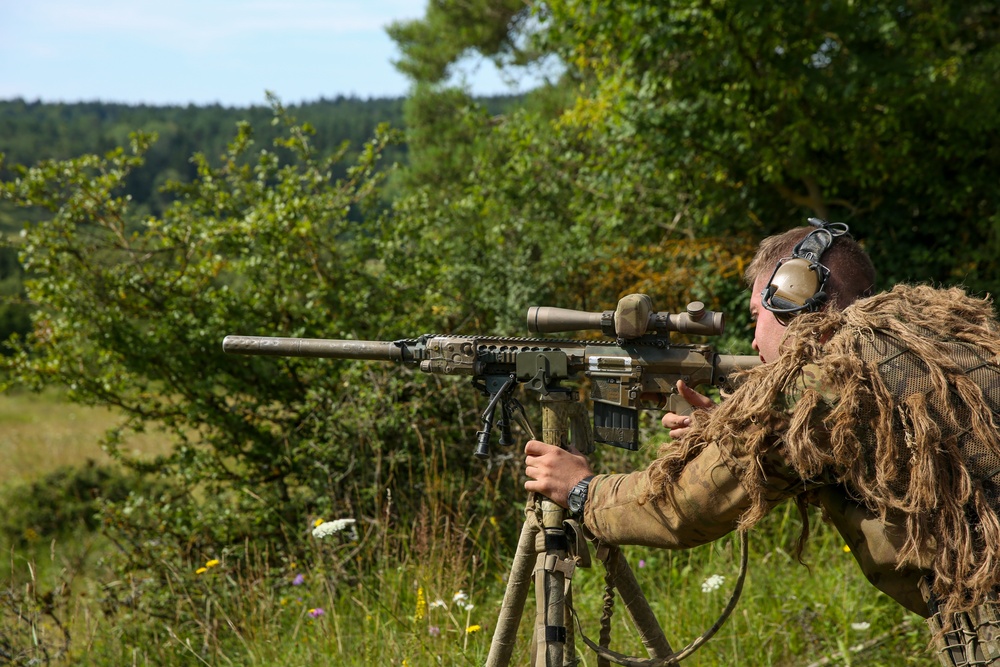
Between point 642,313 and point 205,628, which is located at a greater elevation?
point 642,313

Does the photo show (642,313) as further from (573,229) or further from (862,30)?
(862,30)

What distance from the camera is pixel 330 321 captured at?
616 centimetres

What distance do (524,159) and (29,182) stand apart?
396cm

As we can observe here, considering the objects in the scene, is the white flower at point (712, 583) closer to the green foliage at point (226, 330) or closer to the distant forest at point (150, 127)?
the green foliage at point (226, 330)

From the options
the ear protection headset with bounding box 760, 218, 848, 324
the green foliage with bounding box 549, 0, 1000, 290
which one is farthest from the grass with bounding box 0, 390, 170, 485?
the ear protection headset with bounding box 760, 218, 848, 324

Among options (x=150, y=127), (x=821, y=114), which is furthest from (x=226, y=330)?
(x=150, y=127)

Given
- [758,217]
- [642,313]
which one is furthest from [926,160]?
[642,313]

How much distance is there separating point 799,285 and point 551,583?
115 cm

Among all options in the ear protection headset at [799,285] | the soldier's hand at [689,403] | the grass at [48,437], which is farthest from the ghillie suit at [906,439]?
the grass at [48,437]

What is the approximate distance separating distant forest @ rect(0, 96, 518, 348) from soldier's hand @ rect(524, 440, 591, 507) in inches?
1231

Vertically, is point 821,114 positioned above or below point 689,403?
above

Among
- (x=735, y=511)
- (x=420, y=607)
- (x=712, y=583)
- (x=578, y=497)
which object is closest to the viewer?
(x=735, y=511)

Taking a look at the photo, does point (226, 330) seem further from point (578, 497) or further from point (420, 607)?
point (578, 497)

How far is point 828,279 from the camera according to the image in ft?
7.77
